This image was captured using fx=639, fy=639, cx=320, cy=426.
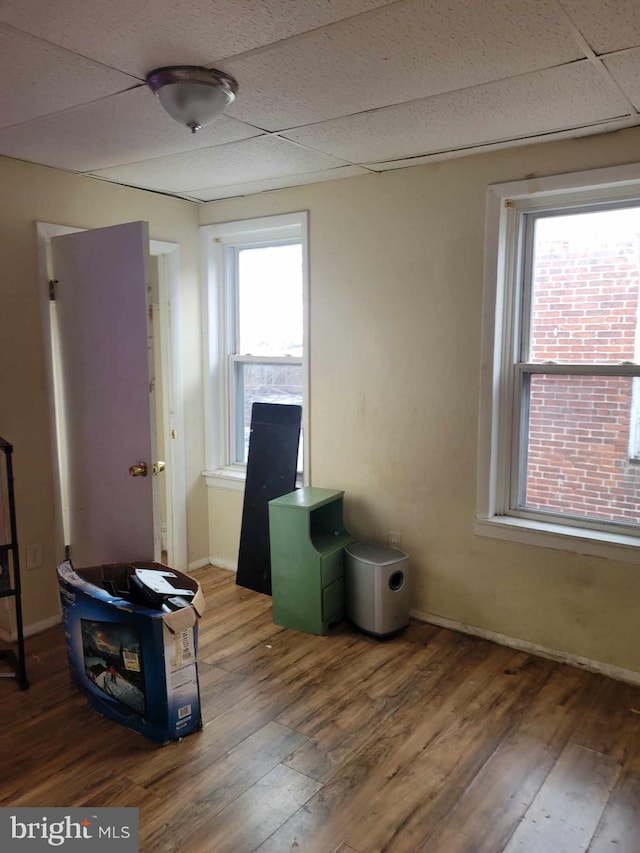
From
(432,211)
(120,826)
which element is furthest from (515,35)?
(120,826)

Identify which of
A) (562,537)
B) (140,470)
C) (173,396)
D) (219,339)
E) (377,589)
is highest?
(219,339)

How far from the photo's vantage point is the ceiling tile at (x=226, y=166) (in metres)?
2.92

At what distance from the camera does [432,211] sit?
3.22 meters

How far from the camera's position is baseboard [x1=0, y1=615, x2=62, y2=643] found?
327 cm

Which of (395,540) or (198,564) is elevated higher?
(395,540)

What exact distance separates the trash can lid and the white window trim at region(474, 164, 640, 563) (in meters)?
0.44

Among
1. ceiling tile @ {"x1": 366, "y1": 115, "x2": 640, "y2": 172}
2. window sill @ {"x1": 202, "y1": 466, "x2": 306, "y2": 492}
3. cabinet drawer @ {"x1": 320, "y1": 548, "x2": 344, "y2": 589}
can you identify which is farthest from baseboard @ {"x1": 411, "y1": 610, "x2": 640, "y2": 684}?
ceiling tile @ {"x1": 366, "y1": 115, "x2": 640, "y2": 172}

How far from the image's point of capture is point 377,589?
322 cm

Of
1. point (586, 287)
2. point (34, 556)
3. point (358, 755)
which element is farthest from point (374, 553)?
point (34, 556)

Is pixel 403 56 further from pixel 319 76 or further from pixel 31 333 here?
pixel 31 333

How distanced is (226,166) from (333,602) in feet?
7.58

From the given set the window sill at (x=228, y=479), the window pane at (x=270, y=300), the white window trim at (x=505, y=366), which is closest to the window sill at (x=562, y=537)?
the white window trim at (x=505, y=366)

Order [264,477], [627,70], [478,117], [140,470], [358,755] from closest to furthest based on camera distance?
[627,70]
[358,755]
[478,117]
[140,470]
[264,477]

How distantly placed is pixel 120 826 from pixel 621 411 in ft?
8.32
